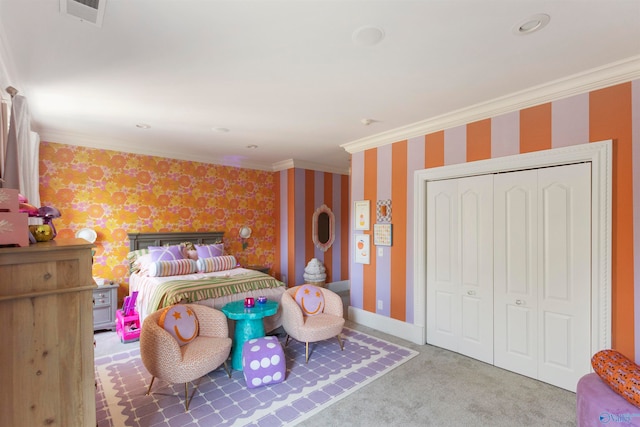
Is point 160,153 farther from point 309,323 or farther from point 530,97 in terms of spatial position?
point 530,97

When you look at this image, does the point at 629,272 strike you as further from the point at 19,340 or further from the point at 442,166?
the point at 19,340

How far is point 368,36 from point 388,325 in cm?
336

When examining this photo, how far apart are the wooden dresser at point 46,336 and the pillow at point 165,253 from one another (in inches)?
121

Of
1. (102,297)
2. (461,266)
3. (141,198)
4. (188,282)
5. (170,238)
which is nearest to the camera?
(461,266)

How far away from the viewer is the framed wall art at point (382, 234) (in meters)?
3.99

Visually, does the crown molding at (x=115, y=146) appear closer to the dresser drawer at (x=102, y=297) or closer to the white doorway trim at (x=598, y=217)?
the dresser drawer at (x=102, y=297)

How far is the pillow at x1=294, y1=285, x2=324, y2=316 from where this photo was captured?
3584mm

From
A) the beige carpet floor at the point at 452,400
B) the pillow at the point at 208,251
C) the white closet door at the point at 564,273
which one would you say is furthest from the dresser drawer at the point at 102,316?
the white closet door at the point at 564,273

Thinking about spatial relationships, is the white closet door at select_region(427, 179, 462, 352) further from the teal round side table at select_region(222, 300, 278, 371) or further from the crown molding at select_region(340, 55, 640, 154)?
the teal round side table at select_region(222, 300, 278, 371)

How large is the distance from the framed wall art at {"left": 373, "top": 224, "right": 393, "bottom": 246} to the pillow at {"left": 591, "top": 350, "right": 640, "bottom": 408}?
224 cm

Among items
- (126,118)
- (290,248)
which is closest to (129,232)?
(126,118)

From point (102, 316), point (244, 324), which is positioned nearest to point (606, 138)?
point (244, 324)

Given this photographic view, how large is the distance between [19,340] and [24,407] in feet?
0.94

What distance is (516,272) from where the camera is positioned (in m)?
2.95
